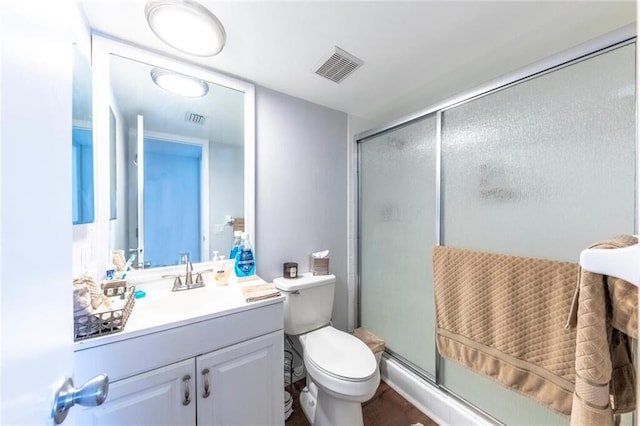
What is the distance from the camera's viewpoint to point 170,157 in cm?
132

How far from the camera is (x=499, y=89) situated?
1.15m

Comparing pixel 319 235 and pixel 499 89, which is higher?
pixel 499 89

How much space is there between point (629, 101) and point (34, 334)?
172 centimetres

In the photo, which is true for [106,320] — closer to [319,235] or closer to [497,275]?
[319,235]

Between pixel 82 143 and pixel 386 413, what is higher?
pixel 82 143

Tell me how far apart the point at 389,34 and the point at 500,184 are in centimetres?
90

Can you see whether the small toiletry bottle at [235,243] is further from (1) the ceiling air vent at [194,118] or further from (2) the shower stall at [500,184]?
(2) the shower stall at [500,184]

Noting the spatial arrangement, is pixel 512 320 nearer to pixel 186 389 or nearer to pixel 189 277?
pixel 186 389

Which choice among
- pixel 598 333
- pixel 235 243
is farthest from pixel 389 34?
pixel 235 243

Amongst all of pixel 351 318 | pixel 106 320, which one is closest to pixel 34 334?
pixel 106 320

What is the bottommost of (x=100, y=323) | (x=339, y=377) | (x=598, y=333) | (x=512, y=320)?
(x=339, y=377)

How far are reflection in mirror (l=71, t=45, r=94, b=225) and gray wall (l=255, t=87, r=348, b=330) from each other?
0.78 metres

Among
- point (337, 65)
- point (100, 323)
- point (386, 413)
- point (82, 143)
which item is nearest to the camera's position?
point (100, 323)

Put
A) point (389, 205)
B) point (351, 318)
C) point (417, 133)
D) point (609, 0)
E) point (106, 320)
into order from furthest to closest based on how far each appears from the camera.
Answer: point (351, 318), point (389, 205), point (417, 133), point (609, 0), point (106, 320)
